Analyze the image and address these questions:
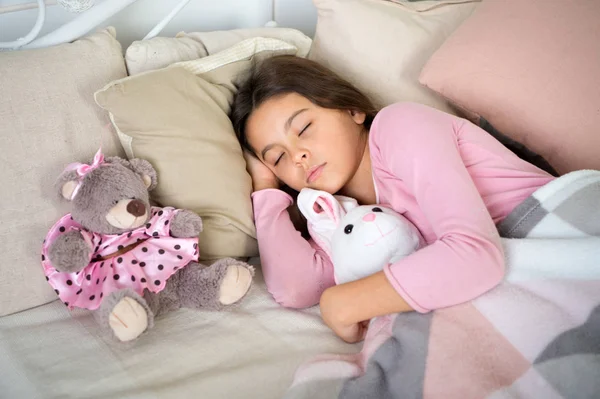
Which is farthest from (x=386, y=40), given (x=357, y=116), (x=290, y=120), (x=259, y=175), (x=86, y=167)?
(x=86, y=167)

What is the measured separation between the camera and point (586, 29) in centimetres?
113

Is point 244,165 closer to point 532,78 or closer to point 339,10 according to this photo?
point 339,10

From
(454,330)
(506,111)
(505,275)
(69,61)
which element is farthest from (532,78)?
(69,61)

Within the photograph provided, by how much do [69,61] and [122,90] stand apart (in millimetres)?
160

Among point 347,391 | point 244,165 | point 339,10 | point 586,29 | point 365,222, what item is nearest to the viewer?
point 347,391

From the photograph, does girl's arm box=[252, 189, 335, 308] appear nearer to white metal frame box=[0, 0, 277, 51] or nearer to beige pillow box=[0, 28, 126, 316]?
beige pillow box=[0, 28, 126, 316]

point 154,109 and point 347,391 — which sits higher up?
point 154,109

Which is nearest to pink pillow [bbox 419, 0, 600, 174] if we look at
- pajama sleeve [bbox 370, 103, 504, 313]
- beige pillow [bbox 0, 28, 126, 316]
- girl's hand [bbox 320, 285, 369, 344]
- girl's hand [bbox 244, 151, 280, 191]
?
pajama sleeve [bbox 370, 103, 504, 313]

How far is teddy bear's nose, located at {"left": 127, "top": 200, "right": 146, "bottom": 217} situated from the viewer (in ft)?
3.12

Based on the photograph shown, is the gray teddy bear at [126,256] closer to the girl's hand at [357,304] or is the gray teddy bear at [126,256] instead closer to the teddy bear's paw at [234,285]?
the teddy bear's paw at [234,285]

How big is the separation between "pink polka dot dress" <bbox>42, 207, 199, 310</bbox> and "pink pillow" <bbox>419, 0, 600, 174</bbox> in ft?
2.30

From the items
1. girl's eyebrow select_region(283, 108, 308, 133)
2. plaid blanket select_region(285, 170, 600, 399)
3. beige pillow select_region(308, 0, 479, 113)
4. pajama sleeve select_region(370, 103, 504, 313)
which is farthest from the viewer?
beige pillow select_region(308, 0, 479, 113)

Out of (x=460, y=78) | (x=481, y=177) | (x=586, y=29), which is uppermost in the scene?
(x=586, y=29)

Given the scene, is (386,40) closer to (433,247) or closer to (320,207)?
(320,207)
